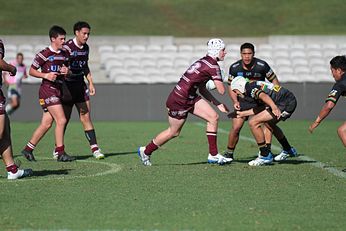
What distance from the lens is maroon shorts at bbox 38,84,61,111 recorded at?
44.5ft

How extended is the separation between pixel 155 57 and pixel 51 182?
21093 millimetres

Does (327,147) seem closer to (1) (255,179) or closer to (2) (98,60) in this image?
(1) (255,179)

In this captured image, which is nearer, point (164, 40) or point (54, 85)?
point (54, 85)

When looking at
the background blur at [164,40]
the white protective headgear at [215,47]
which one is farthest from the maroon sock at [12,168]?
the background blur at [164,40]

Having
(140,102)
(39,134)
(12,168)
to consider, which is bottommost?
(140,102)

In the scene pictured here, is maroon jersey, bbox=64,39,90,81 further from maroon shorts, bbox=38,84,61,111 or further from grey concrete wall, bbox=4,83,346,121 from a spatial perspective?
grey concrete wall, bbox=4,83,346,121

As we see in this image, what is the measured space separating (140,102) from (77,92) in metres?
12.0

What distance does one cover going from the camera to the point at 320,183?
1045 centimetres

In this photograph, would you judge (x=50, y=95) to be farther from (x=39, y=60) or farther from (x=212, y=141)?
(x=212, y=141)

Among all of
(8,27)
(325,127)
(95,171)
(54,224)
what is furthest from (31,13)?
(54,224)

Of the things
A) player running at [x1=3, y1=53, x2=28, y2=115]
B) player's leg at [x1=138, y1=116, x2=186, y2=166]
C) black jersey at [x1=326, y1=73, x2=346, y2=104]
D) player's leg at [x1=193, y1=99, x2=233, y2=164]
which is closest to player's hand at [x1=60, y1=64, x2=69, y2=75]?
player's leg at [x1=138, y1=116, x2=186, y2=166]

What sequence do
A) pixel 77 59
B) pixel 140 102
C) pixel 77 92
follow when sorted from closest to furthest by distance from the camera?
1. pixel 77 59
2. pixel 77 92
3. pixel 140 102

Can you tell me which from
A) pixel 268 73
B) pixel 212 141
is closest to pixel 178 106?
pixel 212 141

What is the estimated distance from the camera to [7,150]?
34.1 feet
